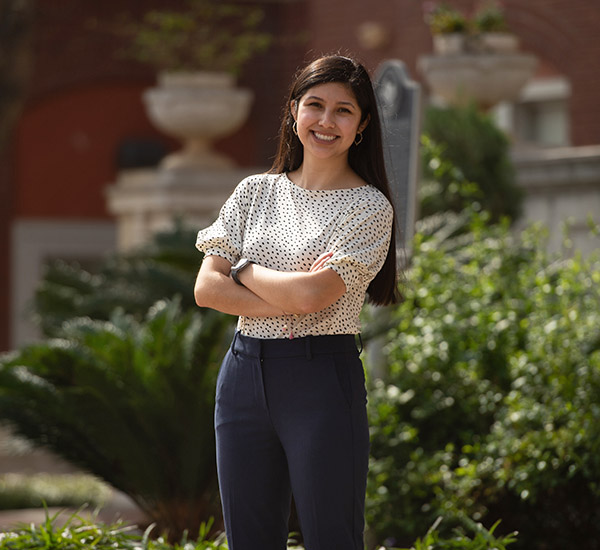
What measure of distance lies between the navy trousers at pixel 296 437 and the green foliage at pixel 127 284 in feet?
14.8

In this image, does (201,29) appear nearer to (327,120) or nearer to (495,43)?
(495,43)

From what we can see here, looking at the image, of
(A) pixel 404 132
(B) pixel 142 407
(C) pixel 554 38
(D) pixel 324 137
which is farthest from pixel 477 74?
(D) pixel 324 137

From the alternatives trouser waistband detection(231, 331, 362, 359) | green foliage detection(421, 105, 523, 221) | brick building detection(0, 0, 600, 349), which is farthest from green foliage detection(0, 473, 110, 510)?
brick building detection(0, 0, 600, 349)

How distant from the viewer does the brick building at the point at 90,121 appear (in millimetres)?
15914

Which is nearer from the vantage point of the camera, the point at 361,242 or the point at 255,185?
the point at 361,242

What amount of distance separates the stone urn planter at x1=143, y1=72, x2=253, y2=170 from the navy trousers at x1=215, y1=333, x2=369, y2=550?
8295mm

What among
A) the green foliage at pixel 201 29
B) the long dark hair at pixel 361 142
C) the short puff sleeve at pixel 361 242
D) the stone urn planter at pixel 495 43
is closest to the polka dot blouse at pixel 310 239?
the short puff sleeve at pixel 361 242

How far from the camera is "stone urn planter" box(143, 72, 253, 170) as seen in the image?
11.3 meters

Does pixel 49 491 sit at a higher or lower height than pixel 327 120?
lower

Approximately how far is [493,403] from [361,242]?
8.43 ft

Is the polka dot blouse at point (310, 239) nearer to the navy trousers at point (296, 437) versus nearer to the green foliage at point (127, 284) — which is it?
the navy trousers at point (296, 437)

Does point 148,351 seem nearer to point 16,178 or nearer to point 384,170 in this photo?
point 384,170

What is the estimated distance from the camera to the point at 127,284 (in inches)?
341

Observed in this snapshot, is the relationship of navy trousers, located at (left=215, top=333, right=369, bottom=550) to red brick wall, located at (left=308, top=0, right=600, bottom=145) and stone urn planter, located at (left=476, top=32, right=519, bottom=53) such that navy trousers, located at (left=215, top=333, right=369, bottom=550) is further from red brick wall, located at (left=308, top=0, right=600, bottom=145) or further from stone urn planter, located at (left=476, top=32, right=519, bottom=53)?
red brick wall, located at (left=308, top=0, right=600, bottom=145)
